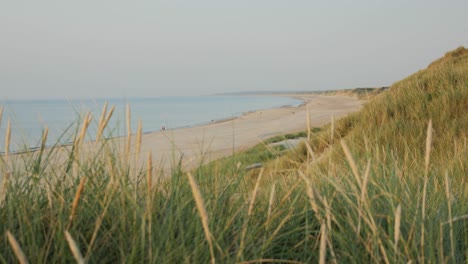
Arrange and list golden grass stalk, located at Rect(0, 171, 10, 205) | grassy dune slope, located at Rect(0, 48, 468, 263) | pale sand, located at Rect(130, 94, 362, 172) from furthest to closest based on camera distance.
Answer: pale sand, located at Rect(130, 94, 362, 172)
golden grass stalk, located at Rect(0, 171, 10, 205)
grassy dune slope, located at Rect(0, 48, 468, 263)

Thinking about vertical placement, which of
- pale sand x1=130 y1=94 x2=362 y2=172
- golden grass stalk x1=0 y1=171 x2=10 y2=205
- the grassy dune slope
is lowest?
pale sand x1=130 y1=94 x2=362 y2=172

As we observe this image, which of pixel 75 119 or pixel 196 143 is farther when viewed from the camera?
pixel 196 143

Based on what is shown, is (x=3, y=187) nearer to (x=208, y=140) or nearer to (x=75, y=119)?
(x=75, y=119)

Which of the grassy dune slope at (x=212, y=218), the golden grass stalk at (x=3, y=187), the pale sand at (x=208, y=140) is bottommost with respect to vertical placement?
the pale sand at (x=208, y=140)

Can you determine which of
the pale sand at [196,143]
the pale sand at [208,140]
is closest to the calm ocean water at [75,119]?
the pale sand at [196,143]

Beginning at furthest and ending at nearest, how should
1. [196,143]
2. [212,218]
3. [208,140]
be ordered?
[208,140] → [196,143] → [212,218]

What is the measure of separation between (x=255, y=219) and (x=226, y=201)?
172mm

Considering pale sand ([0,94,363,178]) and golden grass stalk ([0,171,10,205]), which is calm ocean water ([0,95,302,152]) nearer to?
pale sand ([0,94,363,178])

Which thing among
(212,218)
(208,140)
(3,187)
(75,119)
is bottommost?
(208,140)

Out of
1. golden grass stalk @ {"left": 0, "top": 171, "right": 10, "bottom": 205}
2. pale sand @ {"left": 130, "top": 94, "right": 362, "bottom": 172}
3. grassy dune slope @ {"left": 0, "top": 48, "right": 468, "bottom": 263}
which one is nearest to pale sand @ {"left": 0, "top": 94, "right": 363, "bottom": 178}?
pale sand @ {"left": 130, "top": 94, "right": 362, "bottom": 172}

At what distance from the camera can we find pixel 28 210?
1967 mm

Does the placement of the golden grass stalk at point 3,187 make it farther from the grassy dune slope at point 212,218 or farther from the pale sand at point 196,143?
the pale sand at point 196,143

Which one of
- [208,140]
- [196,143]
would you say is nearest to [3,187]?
[196,143]

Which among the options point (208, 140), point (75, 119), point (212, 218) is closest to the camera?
point (212, 218)
